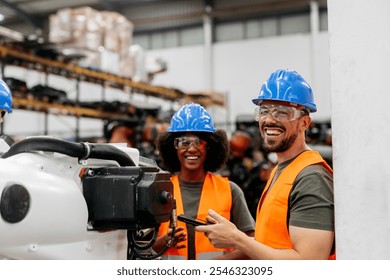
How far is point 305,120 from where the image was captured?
6.51ft

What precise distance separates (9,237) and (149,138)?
18.3 feet

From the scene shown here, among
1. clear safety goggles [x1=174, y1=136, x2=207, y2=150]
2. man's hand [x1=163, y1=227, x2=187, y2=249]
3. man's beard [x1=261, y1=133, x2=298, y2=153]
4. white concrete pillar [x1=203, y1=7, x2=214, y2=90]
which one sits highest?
white concrete pillar [x1=203, y1=7, x2=214, y2=90]

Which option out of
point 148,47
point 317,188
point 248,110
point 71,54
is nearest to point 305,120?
point 317,188

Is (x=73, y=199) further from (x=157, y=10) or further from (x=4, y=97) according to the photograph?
(x=157, y=10)

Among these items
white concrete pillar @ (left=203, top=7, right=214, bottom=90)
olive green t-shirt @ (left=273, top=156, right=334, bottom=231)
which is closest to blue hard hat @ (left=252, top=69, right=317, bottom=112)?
olive green t-shirt @ (left=273, top=156, right=334, bottom=231)

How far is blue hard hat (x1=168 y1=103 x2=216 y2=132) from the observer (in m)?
2.81

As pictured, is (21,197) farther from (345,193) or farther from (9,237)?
(345,193)

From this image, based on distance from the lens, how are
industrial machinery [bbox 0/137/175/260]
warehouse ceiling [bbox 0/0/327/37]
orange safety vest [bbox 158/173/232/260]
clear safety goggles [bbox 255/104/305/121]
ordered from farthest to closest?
1. warehouse ceiling [bbox 0/0/327/37]
2. orange safety vest [bbox 158/173/232/260]
3. clear safety goggles [bbox 255/104/305/121]
4. industrial machinery [bbox 0/137/175/260]

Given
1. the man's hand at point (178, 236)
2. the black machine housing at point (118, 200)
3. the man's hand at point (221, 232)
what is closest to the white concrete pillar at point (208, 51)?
the man's hand at point (178, 236)

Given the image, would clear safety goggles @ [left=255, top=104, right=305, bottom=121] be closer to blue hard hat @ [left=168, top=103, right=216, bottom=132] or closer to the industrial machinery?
the industrial machinery

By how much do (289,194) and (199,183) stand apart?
105 cm

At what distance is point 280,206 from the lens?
1.80m

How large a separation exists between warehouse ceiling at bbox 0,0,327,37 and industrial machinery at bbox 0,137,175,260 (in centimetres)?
1214
